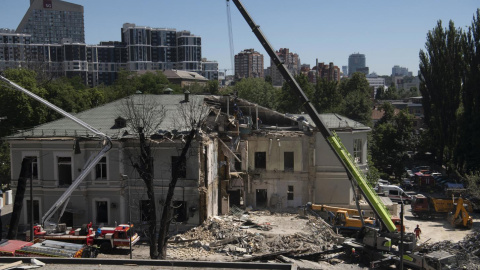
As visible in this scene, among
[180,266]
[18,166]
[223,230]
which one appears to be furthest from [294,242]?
[18,166]

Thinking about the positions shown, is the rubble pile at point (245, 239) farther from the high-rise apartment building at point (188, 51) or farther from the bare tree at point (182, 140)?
the high-rise apartment building at point (188, 51)

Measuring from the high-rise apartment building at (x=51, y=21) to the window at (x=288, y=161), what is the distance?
530ft

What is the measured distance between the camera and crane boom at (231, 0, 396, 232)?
25016 mm

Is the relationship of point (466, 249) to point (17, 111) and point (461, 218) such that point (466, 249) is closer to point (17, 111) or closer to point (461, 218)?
point (461, 218)

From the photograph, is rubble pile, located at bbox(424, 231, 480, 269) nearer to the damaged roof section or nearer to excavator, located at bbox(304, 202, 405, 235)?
excavator, located at bbox(304, 202, 405, 235)

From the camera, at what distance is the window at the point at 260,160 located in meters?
36.3

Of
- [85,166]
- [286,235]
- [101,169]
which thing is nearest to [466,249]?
[286,235]

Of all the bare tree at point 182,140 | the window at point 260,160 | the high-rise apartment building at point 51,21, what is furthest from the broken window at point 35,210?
the high-rise apartment building at point 51,21

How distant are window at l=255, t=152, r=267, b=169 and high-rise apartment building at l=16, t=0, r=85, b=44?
160285 mm

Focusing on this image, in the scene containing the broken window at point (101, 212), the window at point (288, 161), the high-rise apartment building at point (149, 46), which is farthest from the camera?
the high-rise apartment building at point (149, 46)

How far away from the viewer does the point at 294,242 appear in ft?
88.2

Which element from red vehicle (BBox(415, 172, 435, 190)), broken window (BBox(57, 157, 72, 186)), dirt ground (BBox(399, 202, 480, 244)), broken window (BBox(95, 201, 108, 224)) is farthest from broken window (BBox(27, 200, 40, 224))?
red vehicle (BBox(415, 172, 435, 190))

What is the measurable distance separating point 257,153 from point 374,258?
548 inches

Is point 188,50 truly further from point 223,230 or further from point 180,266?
point 180,266
